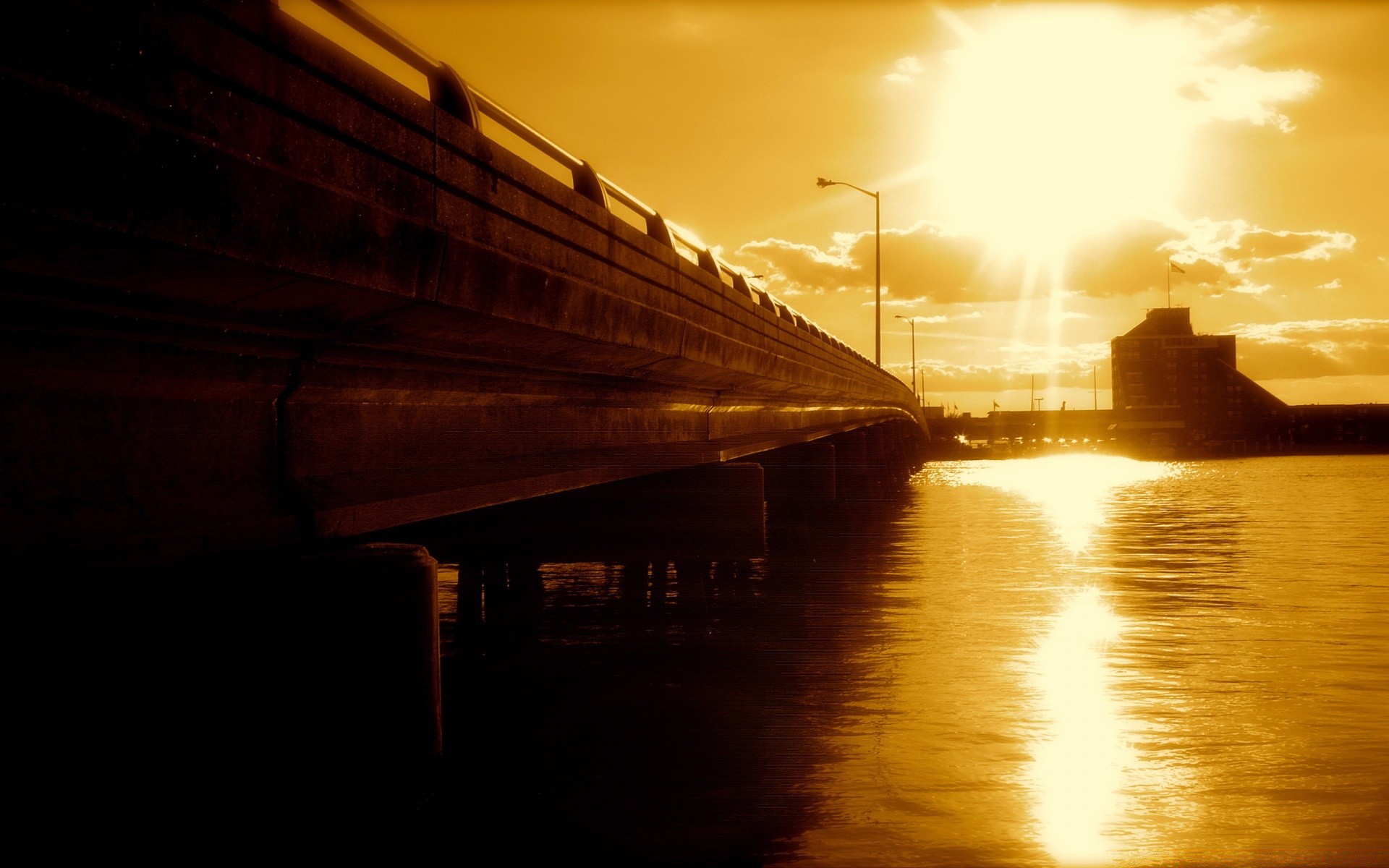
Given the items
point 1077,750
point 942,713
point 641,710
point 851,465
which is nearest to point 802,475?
point 851,465

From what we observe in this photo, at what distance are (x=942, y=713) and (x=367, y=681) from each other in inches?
243

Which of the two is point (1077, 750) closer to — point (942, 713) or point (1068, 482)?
point (942, 713)

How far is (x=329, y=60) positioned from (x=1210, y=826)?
6.11m

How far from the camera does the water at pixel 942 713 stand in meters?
7.14

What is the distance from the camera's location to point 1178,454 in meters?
130

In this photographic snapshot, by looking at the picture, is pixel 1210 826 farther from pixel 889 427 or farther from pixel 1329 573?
pixel 889 427

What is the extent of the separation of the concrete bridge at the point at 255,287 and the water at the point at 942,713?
94.6 inches

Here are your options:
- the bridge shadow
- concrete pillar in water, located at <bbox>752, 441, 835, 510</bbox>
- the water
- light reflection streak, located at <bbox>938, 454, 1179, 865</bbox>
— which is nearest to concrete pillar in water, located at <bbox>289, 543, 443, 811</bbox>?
the bridge shadow

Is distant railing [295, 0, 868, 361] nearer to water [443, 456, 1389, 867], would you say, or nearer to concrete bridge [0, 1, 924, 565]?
concrete bridge [0, 1, 924, 565]

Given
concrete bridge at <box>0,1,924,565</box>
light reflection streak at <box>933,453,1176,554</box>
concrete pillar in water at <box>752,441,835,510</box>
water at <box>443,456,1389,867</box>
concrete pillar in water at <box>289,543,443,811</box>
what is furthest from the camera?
light reflection streak at <box>933,453,1176,554</box>

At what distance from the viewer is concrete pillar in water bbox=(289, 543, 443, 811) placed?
4.94 metres

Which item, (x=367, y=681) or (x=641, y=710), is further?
(x=641, y=710)

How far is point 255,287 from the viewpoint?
14.8 ft

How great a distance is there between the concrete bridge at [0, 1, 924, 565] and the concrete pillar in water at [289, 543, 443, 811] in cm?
26
